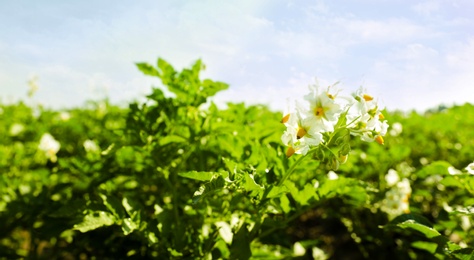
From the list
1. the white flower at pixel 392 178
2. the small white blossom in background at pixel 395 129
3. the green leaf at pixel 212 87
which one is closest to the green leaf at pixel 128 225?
the green leaf at pixel 212 87

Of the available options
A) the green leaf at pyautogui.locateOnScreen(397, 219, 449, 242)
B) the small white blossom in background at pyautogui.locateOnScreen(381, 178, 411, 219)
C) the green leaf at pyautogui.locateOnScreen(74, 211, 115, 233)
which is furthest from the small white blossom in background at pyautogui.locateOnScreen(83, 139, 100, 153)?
the small white blossom in background at pyautogui.locateOnScreen(381, 178, 411, 219)

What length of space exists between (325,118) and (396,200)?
6.02 ft

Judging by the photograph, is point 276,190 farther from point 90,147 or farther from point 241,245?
point 90,147

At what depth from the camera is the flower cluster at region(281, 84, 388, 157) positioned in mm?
1423

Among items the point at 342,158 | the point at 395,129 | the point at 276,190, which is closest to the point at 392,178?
the point at 395,129

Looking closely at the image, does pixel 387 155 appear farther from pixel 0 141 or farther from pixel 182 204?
pixel 0 141

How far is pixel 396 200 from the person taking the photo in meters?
3.00

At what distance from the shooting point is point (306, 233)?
4348 mm

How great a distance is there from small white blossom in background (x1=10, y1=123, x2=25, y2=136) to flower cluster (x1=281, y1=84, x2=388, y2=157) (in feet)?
12.7

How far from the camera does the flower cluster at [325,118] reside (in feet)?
4.67

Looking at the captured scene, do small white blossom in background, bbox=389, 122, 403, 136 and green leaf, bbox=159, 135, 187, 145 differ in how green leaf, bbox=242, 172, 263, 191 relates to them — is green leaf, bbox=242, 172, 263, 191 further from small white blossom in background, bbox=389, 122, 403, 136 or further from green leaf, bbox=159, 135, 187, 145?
small white blossom in background, bbox=389, 122, 403, 136

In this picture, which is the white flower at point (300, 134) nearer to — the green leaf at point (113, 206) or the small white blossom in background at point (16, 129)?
the green leaf at point (113, 206)

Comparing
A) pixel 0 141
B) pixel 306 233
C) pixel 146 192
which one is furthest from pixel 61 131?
pixel 306 233

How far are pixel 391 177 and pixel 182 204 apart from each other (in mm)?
1685
